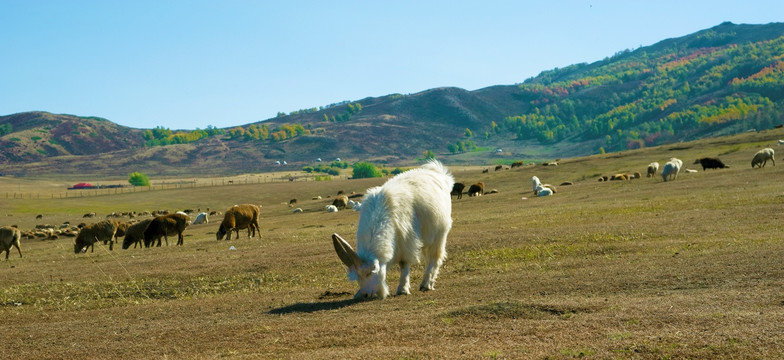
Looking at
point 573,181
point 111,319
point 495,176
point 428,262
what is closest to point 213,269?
point 111,319

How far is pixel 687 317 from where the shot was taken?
30.9 feet

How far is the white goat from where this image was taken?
12859mm

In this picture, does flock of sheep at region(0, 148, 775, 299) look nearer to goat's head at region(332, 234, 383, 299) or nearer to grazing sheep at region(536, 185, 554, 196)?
goat's head at region(332, 234, 383, 299)

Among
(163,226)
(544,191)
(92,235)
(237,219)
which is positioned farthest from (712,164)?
(92,235)

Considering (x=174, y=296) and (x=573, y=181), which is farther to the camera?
(x=573, y=181)

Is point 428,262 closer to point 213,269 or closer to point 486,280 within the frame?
point 486,280

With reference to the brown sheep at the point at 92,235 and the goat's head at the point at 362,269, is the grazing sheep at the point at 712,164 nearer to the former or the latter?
the brown sheep at the point at 92,235

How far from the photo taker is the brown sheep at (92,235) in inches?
1339

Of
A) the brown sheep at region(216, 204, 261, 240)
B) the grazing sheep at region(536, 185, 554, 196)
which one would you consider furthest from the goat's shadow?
the grazing sheep at region(536, 185, 554, 196)

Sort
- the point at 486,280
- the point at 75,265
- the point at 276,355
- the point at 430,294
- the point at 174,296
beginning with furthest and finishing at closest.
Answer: the point at 75,265
the point at 174,296
the point at 486,280
the point at 430,294
the point at 276,355

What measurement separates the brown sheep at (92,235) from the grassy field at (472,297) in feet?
13.9

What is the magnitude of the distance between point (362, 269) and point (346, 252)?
1.86 feet

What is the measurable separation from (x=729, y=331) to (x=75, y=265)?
22889mm

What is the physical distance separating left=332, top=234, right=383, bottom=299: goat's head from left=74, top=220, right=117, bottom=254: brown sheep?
2428cm
